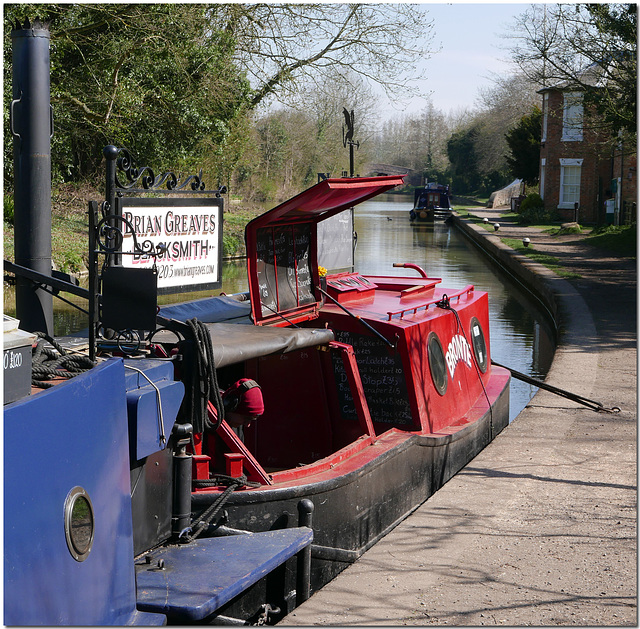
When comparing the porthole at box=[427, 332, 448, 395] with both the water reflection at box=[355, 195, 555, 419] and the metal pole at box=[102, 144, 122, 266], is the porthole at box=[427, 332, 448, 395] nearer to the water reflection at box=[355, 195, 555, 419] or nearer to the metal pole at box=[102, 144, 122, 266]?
the metal pole at box=[102, 144, 122, 266]

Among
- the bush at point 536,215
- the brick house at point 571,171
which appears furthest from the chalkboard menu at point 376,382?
the bush at point 536,215

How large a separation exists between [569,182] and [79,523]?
1590 inches

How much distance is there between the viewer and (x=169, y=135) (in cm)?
2403

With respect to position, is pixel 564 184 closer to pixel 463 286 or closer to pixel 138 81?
pixel 463 286

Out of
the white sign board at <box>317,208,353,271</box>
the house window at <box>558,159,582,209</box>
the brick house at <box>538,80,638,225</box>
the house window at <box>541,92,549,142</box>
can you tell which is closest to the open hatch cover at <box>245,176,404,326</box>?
the white sign board at <box>317,208,353,271</box>

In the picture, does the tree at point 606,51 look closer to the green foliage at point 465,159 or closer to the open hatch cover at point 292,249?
the open hatch cover at point 292,249

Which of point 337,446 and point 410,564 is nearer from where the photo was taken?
point 410,564

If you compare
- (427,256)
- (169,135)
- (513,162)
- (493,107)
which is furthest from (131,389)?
(493,107)

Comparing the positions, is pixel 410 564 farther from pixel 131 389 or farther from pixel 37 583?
pixel 37 583

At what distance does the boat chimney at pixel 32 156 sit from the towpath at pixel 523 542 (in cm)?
284

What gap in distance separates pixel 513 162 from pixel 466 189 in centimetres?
3394

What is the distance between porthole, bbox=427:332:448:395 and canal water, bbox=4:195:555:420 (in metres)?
4.41

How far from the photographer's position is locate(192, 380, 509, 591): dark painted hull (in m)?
4.99

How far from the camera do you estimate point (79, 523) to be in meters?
3.26
